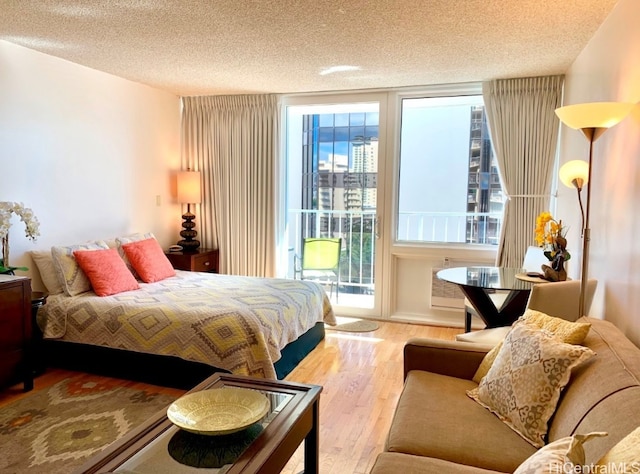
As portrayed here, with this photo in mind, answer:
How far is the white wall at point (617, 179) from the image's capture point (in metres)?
2.06

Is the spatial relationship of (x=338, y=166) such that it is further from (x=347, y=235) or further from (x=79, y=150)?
(x=79, y=150)

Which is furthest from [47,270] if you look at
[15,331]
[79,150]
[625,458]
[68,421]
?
[625,458]

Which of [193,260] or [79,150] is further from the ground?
[79,150]

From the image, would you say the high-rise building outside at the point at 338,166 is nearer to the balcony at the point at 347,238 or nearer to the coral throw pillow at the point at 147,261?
the balcony at the point at 347,238

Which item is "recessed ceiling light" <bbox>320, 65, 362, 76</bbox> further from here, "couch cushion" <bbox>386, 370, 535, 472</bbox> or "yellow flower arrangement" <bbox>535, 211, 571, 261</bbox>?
"couch cushion" <bbox>386, 370, 535, 472</bbox>

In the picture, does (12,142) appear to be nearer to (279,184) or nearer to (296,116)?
(279,184)

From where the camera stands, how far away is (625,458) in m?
0.90

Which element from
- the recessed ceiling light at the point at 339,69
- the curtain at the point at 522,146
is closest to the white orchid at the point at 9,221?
the recessed ceiling light at the point at 339,69

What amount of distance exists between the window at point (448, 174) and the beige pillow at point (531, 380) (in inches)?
112

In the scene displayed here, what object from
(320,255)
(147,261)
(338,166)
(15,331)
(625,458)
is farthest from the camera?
(338,166)

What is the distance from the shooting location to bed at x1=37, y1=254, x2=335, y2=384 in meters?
2.81

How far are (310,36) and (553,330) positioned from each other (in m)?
2.36

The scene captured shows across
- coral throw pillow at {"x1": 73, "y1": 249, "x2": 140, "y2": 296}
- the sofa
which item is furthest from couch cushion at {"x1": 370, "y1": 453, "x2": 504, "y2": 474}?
coral throw pillow at {"x1": 73, "y1": 249, "x2": 140, "y2": 296}

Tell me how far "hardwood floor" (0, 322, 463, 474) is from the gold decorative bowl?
25.6 inches
